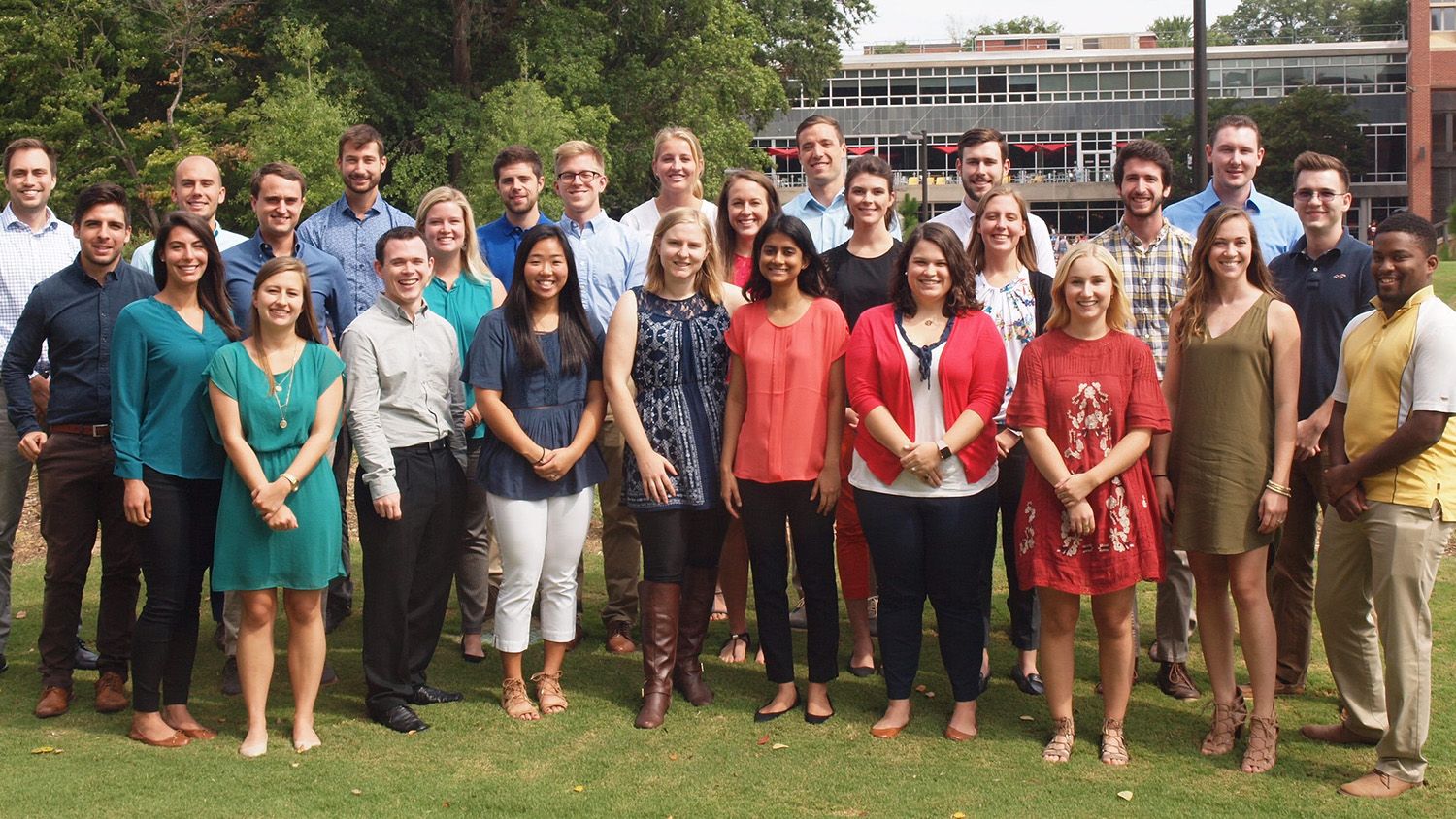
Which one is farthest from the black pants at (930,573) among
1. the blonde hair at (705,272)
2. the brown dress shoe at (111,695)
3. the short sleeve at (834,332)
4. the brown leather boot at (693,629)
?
the brown dress shoe at (111,695)

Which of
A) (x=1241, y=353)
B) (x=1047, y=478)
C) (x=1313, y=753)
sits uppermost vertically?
(x=1241, y=353)

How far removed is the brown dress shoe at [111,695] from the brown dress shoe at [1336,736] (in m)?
5.10

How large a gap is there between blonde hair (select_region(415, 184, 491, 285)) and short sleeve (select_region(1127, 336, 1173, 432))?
3.09m

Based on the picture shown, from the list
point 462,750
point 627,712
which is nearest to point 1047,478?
point 627,712

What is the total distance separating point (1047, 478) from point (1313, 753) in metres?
1.53

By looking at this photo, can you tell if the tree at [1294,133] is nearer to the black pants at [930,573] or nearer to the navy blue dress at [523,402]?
the black pants at [930,573]

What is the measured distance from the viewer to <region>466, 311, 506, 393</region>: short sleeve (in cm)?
560

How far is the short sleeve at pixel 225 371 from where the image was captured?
204 inches

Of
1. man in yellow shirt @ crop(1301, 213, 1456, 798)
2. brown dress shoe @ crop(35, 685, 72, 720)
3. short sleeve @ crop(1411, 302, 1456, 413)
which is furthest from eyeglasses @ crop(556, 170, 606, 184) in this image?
short sleeve @ crop(1411, 302, 1456, 413)

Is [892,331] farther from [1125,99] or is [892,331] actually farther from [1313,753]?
[1125,99]

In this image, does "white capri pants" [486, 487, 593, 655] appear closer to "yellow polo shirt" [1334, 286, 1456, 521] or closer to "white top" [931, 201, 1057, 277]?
"white top" [931, 201, 1057, 277]

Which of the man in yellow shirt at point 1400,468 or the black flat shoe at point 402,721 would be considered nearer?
the man in yellow shirt at point 1400,468

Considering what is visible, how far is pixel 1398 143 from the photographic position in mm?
65750

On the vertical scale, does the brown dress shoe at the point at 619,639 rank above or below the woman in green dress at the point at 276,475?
below
